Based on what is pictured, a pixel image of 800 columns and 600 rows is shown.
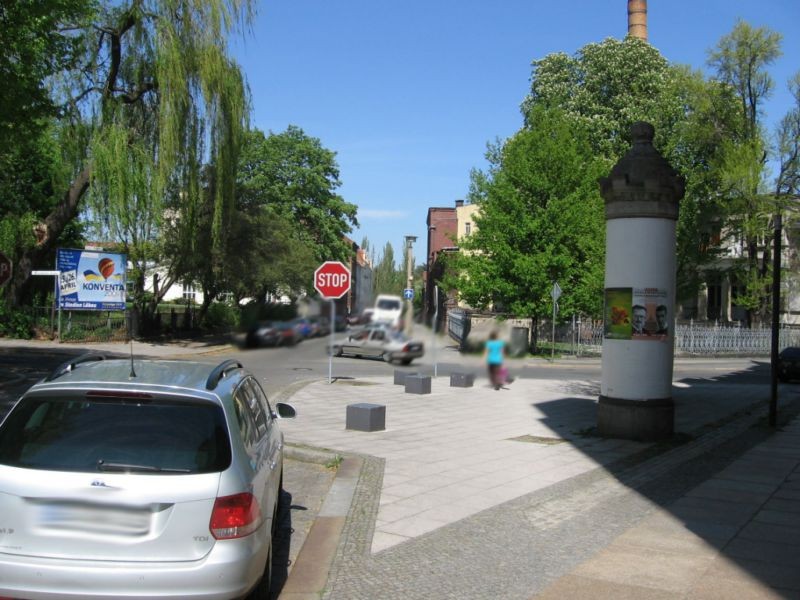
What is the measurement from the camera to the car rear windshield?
4.48 metres

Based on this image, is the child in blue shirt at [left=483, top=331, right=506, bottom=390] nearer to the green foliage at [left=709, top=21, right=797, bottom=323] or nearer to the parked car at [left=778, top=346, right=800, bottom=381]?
the parked car at [left=778, top=346, right=800, bottom=381]

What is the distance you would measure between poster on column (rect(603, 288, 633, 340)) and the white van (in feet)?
28.3

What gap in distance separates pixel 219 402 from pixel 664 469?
7823 mm

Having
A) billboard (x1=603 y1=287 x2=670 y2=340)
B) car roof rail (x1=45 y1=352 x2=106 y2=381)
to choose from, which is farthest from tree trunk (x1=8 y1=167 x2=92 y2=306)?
car roof rail (x1=45 y1=352 x2=106 y2=381)

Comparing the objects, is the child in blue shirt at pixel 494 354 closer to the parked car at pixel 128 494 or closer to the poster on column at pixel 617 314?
the parked car at pixel 128 494

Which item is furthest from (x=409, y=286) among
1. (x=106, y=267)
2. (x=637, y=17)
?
(x=637, y=17)

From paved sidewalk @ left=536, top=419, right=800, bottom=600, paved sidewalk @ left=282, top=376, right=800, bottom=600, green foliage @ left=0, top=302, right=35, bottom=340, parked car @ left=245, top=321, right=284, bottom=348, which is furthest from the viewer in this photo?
green foliage @ left=0, top=302, right=35, bottom=340

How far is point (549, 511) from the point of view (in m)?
8.13

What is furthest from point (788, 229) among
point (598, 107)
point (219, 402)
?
point (219, 402)

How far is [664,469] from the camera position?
10531mm

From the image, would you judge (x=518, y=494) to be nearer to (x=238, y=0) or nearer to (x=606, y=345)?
(x=606, y=345)

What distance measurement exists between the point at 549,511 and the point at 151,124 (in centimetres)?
1913

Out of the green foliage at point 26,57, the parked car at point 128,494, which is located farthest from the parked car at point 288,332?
the green foliage at point 26,57

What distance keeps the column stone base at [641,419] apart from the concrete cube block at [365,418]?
4174 mm
